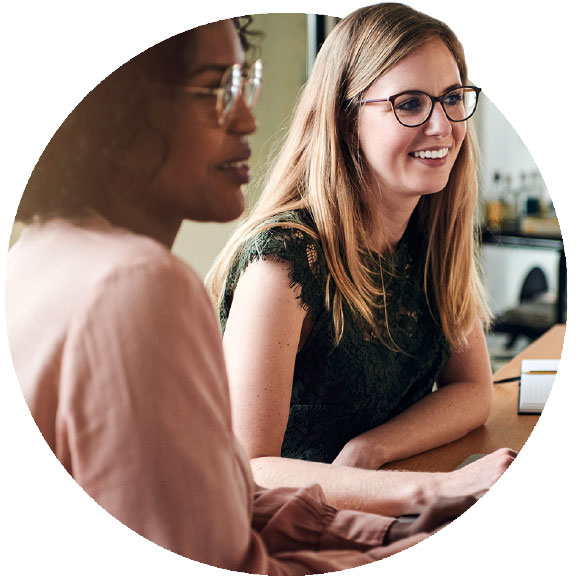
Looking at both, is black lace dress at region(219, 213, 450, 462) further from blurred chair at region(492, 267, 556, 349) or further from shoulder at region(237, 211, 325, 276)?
blurred chair at region(492, 267, 556, 349)

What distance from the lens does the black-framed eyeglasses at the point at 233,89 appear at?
749mm

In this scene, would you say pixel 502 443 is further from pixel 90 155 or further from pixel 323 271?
pixel 90 155

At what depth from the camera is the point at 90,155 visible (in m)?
0.74

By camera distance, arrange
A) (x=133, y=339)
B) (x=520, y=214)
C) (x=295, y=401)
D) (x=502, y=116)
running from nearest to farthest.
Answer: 1. (x=133, y=339)
2. (x=295, y=401)
3. (x=502, y=116)
4. (x=520, y=214)

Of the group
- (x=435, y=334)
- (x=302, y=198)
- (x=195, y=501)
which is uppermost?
(x=302, y=198)

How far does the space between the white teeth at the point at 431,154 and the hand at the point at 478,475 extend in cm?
35

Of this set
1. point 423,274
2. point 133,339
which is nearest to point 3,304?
point 133,339

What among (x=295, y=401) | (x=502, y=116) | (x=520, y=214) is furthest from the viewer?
(x=520, y=214)

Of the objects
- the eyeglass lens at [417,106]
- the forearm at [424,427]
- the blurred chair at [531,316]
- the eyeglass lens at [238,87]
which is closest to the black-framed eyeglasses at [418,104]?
the eyeglass lens at [417,106]

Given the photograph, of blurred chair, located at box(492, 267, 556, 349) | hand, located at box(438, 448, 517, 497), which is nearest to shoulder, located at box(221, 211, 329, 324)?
hand, located at box(438, 448, 517, 497)

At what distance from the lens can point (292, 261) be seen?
0.79 m

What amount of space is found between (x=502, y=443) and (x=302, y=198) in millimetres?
382

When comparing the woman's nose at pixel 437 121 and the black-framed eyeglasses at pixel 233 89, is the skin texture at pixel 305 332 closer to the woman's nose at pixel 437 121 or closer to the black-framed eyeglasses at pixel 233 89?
the woman's nose at pixel 437 121

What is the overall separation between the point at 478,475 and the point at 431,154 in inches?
14.5
